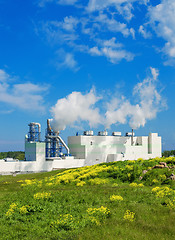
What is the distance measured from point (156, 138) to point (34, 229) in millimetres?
76267

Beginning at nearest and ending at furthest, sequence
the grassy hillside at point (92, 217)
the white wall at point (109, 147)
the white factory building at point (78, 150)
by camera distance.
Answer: the grassy hillside at point (92, 217) < the white factory building at point (78, 150) < the white wall at point (109, 147)

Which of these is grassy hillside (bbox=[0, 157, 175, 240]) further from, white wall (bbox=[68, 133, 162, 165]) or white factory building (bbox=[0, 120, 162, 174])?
white wall (bbox=[68, 133, 162, 165])

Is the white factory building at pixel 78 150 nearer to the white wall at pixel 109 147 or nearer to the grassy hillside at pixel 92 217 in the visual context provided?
the white wall at pixel 109 147

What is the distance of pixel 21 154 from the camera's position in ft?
342

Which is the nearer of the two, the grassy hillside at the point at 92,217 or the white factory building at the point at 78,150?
the grassy hillside at the point at 92,217

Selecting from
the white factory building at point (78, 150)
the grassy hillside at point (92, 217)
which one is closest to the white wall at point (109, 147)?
the white factory building at point (78, 150)

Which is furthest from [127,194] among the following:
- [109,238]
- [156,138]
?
[156,138]

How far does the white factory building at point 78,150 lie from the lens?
5669 cm

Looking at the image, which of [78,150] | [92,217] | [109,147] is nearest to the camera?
[92,217]

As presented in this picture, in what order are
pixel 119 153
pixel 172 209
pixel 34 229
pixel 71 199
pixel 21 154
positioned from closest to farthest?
pixel 34 229, pixel 172 209, pixel 71 199, pixel 119 153, pixel 21 154

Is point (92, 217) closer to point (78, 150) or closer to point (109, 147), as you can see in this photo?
point (78, 150)

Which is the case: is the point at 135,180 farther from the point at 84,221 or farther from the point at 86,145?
the point at 86,145

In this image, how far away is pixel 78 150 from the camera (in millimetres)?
66750

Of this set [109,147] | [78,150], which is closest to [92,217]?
[78,150]
